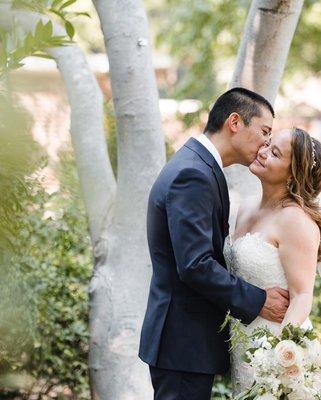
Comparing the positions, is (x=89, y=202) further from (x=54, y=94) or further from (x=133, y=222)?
(x=54, y=94)

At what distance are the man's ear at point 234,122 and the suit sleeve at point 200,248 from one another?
1.07 feet

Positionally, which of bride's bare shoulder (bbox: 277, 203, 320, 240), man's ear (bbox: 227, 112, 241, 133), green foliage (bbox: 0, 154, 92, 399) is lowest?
green foliage (bbox: 0, 154, 92, 399)

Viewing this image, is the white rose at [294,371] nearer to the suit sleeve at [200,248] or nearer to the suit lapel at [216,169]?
the suit sleeve at [200,248]

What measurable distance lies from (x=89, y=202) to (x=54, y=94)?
7.48ft

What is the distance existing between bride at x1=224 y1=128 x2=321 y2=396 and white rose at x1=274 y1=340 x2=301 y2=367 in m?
0.51

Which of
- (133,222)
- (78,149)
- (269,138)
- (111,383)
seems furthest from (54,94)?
(269,138)

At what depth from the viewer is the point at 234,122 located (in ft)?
12.1

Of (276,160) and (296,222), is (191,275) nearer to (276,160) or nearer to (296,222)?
(296,222)

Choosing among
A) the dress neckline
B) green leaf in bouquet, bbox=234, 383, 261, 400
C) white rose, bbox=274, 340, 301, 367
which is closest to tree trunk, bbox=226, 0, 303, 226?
the dress neckline

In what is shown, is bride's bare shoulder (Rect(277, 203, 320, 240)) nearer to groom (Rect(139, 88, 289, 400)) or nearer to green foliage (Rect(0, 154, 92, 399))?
groom (Rect(139, 88, 289, 400))

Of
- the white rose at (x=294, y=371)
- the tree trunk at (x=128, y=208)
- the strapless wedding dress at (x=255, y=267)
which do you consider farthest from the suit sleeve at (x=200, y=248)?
the tree trunk at (x=128, y=208)

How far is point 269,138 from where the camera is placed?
3723 mm

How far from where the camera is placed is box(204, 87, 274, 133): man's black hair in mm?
3709

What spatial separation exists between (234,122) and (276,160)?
0.27 m
